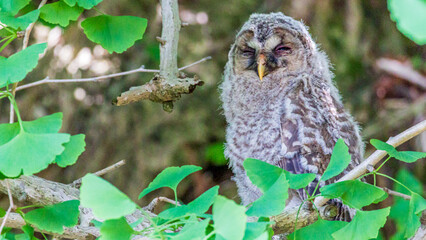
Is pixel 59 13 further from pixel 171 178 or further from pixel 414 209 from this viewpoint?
pixel 414 209

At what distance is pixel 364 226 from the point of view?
117 cm

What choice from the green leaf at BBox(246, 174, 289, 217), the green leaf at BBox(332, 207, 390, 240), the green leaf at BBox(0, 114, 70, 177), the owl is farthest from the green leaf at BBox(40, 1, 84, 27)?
the owl

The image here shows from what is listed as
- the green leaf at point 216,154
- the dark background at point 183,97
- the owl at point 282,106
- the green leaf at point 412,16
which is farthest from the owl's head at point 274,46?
Result: the green leaf at point 412,16

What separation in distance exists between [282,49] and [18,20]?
4.53 feet

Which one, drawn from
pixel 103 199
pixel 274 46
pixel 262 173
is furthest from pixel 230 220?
pixel 274 46

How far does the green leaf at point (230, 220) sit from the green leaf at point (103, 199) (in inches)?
5.3

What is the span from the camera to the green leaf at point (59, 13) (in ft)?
4.68

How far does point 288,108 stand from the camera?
89.8 inches

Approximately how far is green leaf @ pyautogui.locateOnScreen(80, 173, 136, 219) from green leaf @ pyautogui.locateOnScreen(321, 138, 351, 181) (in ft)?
1.48

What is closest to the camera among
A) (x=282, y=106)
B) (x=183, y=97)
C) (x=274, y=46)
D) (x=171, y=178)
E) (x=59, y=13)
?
(x=171, y=178)

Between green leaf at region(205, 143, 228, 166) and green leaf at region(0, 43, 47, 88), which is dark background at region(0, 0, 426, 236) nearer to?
green leaf at region(205, 143, 228, 166)

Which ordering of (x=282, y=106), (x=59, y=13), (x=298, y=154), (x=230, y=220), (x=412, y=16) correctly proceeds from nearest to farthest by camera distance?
(x=412, y=16) < (x=230, y=220) < (x=59, y=13) < (x=298, y=154) < (x=282, y=106)

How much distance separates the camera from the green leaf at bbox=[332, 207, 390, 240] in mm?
1161

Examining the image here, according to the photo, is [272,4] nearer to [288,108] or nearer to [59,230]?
[288,108]
